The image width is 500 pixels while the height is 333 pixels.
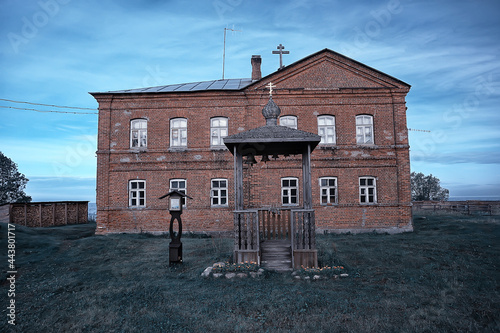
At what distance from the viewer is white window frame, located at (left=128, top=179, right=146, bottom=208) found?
50.9ft

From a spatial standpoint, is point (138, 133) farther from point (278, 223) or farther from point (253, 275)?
point (253, 275)

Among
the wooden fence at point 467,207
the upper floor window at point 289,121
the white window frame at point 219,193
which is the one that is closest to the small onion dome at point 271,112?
the upper floor window at point 289,121

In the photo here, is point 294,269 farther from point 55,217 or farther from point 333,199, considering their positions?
point 55,217

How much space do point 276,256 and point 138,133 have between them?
11.0 m

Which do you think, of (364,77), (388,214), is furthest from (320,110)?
(388,214)

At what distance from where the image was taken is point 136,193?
51.1ft

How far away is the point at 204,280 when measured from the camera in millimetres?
6902

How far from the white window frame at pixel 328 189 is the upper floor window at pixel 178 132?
7.40 meters

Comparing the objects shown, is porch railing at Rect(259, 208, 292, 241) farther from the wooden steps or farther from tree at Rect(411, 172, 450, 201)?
tree at Rect(411, 172, 450, 201)

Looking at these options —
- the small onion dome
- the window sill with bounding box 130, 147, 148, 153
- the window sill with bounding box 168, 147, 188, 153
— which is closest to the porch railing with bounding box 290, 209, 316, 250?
the small onion dome

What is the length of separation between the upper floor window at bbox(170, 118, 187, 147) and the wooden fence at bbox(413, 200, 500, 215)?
20878 mm

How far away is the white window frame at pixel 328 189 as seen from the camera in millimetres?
15102

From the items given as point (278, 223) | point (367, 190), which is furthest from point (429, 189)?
point (278, 223)

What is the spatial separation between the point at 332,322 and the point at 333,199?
36.1ft
